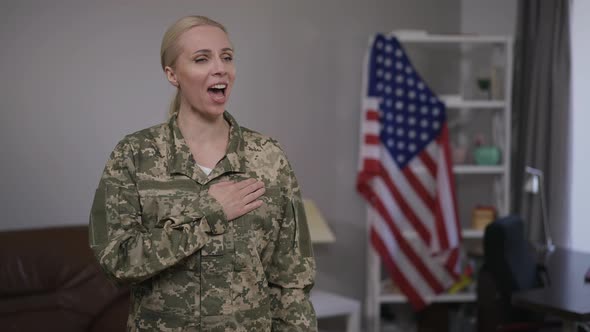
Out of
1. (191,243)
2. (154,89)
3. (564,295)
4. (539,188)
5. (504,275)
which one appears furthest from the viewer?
(539,188)

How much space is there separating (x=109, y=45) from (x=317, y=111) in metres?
1.29

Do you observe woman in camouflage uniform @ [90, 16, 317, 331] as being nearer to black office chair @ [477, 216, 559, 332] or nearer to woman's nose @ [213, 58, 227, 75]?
woman's nose @ [213, 58, 227, 75]

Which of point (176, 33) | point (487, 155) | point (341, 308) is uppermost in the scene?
point (176, 33)

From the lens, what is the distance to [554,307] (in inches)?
104

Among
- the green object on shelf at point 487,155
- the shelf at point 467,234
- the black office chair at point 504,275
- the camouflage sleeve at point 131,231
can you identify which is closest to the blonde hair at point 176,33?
the camouflage sleeve at point 131,231

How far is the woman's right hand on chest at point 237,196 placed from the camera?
1.61m

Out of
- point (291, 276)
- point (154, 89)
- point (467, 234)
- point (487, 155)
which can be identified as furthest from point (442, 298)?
point (291, 276)

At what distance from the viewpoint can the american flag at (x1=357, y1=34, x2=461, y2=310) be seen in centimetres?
438

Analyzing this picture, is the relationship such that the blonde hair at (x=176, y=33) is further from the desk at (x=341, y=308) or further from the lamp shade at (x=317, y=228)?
the desk at (x=341, y=308)

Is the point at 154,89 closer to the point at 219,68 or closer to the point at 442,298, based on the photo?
the point at 442,298

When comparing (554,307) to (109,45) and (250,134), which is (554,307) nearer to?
(250,134)

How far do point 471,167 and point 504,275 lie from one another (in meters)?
1.40

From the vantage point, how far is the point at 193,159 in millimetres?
1655

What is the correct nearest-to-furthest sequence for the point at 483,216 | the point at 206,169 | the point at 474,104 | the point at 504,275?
the point at 206,169 < the point at 504,275 < the point at 474,104 < the point at 483,216
